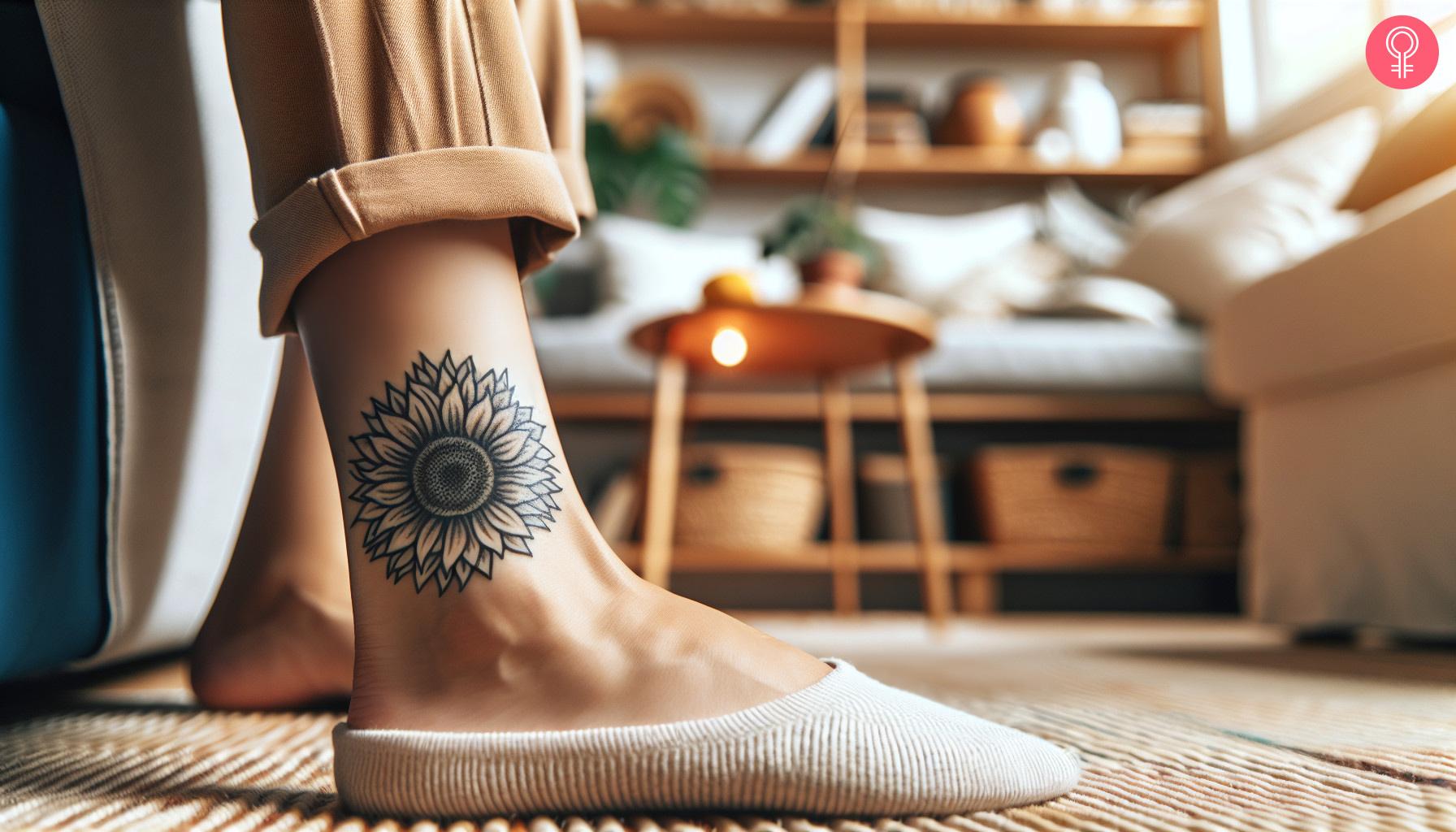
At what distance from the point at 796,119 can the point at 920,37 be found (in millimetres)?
450

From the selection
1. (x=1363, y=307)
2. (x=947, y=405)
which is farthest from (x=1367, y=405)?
(x=947, y=405)

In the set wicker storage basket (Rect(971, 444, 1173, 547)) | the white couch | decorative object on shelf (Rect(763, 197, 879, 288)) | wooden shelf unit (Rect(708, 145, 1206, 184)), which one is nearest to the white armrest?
the white couch

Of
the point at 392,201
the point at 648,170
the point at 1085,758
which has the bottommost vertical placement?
the point at 1085,758

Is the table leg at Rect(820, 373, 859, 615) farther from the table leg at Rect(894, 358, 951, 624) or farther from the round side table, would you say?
the table leg at Rect(894, 358, 951, 624)

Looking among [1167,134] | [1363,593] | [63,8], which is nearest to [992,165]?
[1167,134]

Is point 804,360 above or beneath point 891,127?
beneath

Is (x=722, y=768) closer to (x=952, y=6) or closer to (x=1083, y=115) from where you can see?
(x=1083, y=115)

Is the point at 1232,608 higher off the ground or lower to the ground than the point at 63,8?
lower

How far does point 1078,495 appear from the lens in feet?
6.58

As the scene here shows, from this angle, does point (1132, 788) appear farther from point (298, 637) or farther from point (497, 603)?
point (298, 637)

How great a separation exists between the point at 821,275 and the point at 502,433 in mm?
1313

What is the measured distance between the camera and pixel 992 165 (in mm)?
2727

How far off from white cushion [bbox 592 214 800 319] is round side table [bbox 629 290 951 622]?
0.36 m

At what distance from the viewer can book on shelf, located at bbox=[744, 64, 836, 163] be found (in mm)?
2777
